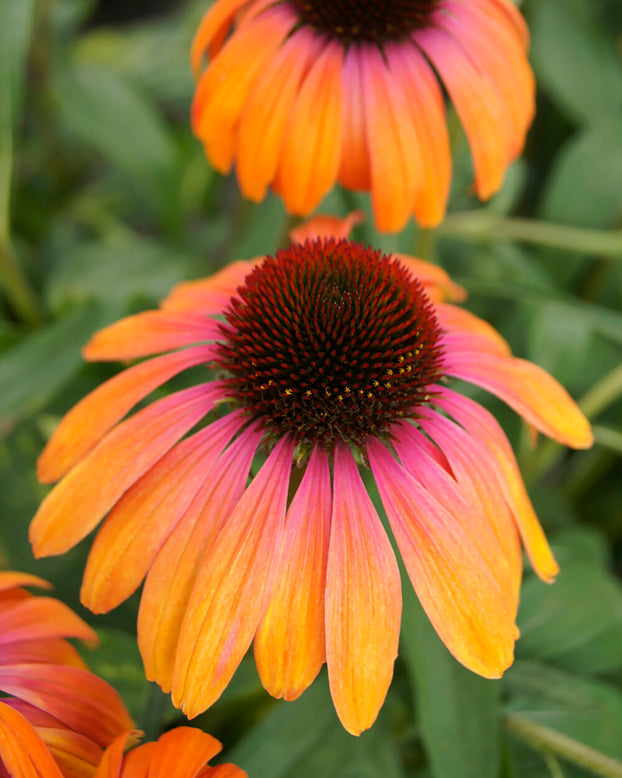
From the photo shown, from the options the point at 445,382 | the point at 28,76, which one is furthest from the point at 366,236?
the point at 28,76

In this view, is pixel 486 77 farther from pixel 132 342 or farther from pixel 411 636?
pixel 411 636

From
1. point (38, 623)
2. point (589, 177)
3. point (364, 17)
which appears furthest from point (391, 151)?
point (589, 177)

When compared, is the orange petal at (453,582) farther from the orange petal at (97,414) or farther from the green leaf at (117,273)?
the green leaf at (117,273)

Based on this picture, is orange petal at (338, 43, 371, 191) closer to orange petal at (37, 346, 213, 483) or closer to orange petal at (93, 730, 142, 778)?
orange petal at (37, 346, 213, 483)

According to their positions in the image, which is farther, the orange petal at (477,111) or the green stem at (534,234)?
the green stem at (534,234)

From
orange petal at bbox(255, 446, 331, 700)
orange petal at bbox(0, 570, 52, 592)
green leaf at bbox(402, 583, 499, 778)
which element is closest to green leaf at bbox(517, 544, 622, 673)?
green leaf at bbox(402, 583, 499, 778)

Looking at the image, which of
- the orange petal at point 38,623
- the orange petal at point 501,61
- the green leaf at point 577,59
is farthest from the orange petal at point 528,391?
the green leaf at point 577,59
